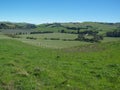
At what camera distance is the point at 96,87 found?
19.6 meters

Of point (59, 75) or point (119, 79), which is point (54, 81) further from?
point (119, 79)

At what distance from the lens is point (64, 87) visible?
64.3 feet

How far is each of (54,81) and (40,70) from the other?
3.47m

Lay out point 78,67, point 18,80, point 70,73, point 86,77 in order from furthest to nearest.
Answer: point 78,67
point 70,73
point 86,77
point 18,80

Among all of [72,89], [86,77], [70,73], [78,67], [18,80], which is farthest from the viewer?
[78,67]

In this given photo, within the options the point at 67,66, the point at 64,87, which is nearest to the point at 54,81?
the point at 64,87

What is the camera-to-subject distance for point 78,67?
88.2ft

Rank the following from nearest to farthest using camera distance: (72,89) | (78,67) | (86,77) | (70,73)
A: (72,89) → (86,77) → (70,73) → (78,67)

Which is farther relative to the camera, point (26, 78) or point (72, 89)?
point (26, 78)

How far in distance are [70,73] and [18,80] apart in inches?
213

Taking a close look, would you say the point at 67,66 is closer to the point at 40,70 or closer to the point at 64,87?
the point at 40,70

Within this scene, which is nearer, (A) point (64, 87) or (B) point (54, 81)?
(A) point (64, 87)

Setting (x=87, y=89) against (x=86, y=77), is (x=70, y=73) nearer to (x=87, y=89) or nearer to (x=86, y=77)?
(x=86, y=77)

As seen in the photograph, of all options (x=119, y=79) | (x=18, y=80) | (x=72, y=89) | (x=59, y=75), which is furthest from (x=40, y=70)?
(x=119, y=79)
